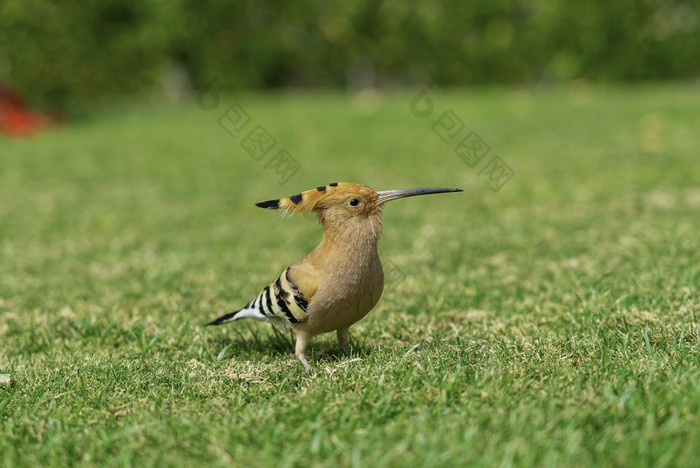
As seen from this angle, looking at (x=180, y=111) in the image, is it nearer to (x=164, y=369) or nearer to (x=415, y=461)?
(x=164, y=369)

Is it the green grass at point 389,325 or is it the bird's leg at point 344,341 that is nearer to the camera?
the green grass at point 389,325

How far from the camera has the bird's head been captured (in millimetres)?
3291

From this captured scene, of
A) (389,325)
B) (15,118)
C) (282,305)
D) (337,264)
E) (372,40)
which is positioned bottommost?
(389,325)

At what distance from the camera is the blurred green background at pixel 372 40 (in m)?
20.7

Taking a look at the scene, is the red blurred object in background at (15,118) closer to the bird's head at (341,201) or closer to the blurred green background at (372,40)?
the blurred green background at (372,40)

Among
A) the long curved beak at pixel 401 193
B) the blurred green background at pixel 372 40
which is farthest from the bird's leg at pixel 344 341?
the blurred green background at pixel 372 40

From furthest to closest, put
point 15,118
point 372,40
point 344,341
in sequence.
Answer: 1. point 372,40
2. point 15,118
3. point 344,341

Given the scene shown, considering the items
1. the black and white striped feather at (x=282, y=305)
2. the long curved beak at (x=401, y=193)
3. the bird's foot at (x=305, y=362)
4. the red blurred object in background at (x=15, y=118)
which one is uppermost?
the red blurred object in background at (x=15, y=118)

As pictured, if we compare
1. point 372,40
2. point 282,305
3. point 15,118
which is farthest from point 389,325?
point 372,40

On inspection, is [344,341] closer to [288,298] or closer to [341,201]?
[288,298]

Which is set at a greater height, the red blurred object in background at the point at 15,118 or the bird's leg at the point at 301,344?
the red blurred object in background at the point at 15,118

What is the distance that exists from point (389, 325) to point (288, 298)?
101cm

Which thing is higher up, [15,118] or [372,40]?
[372,40]

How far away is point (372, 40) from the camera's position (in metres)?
22.8
